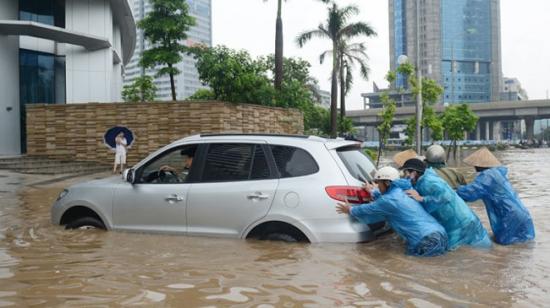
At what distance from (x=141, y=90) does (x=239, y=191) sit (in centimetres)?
3340

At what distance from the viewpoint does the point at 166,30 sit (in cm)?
2919

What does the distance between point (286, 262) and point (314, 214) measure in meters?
0.56

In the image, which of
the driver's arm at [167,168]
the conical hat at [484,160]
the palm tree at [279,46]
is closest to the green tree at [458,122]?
the palm tree at [279,46]

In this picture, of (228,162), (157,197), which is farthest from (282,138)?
(157,197)

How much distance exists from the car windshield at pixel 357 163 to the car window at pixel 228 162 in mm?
1032

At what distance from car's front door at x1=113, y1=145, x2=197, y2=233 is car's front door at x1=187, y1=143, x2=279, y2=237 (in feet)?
0.57

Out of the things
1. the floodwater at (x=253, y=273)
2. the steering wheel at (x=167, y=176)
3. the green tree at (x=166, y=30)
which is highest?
the green tree at (x=166, y=30)

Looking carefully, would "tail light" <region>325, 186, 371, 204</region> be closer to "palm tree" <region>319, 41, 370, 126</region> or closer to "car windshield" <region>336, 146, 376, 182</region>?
"car windshield" <region>336, 146, 376, 182</region>

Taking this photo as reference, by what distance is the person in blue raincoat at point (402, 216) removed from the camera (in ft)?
18.4

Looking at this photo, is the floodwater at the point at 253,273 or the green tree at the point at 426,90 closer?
the floodwater at the point at 253,273

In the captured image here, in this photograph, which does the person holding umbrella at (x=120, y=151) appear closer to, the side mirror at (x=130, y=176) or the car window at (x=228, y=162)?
the side mirror at (x=130, y=176)

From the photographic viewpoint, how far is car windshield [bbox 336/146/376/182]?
19.6 feet

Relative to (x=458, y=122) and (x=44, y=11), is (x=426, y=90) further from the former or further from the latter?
(x=458, y=122)

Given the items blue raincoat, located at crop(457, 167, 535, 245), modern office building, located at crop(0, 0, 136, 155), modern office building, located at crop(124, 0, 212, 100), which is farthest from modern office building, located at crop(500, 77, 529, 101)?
blue raincoat, located at crop(457, 167, 535, 245)
